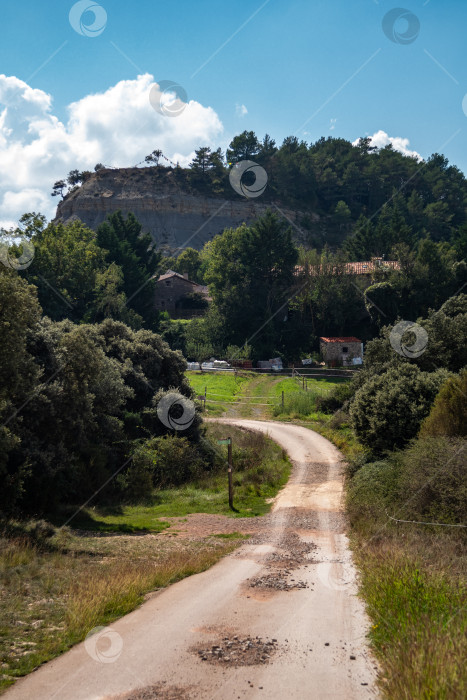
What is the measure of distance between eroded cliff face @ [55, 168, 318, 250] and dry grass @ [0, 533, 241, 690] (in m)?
120

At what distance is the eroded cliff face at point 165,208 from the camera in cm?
13262

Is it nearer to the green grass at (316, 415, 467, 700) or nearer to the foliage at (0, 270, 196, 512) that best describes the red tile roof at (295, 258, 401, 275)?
the foliage at (0, 270, 196, 512)

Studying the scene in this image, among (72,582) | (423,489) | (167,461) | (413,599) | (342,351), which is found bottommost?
(72,582)

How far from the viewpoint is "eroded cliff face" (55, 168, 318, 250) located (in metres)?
133

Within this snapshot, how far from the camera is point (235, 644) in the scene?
26.9 ft

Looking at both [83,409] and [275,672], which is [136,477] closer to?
[83,409]

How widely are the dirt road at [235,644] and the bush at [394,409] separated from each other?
9.98 meters

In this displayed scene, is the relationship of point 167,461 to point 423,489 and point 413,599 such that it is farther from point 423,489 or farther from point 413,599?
point 413,599

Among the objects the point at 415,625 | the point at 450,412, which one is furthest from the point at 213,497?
the point at 415,625

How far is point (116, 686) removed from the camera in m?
6.96

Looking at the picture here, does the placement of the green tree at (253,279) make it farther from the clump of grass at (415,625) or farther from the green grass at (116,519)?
the clump of grass at (415,625)

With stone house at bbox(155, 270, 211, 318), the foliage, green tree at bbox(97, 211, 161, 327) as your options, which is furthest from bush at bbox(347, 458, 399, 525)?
stone house at bbox(155, 270, 211, 318)

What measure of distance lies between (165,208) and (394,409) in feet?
394

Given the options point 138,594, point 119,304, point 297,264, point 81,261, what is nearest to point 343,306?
point 297,264
